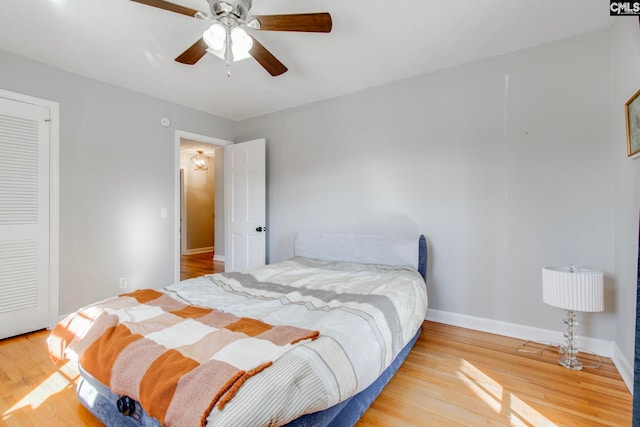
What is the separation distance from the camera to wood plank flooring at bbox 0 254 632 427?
1.59 m

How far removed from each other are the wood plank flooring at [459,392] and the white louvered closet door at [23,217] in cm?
39

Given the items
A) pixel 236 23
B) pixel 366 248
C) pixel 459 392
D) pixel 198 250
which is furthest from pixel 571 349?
pixel 198 250

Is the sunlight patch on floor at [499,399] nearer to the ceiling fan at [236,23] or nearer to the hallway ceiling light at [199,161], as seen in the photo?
the ceiling fan at [236,23]

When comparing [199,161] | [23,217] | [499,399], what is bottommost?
[499,399]

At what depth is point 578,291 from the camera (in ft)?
6.63

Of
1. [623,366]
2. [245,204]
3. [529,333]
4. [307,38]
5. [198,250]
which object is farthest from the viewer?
[198,250]

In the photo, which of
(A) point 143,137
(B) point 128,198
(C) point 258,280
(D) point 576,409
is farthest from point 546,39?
(B) point 128,198

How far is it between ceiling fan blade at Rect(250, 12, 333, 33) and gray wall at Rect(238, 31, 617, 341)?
1.67 metres

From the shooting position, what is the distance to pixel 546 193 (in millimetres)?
2471

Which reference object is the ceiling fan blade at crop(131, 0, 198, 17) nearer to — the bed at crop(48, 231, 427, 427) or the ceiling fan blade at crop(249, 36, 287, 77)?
the ceiling fan blade at crop(249, 36, 287, 77)

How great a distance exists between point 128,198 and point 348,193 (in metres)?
2.54

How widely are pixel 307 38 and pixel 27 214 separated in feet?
9.75

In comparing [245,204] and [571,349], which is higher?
[245,204]

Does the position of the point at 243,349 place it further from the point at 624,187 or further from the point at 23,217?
the point at 23,217
